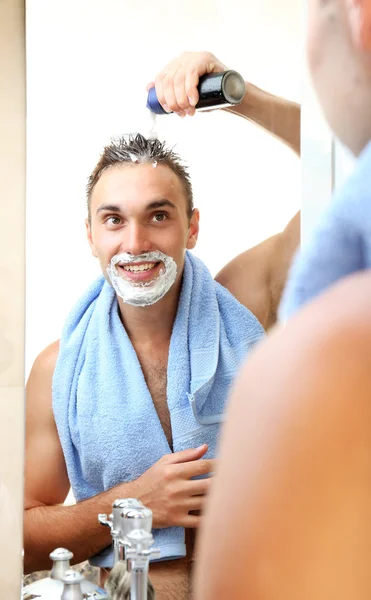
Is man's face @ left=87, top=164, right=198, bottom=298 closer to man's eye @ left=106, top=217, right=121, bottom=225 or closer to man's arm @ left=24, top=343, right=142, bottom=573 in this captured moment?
man's eye @ left=106, top=217, right=121, bottom=225

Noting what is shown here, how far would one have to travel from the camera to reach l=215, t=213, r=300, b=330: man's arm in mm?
1040

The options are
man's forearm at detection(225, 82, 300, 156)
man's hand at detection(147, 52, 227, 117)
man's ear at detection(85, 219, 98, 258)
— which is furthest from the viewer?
man's ear at detection(85, 219, 98, 258)

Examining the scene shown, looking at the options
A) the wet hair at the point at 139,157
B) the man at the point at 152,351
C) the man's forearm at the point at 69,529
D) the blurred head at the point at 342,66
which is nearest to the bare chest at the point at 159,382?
the man at the point at 152,351

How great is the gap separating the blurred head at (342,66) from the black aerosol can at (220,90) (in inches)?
33.3

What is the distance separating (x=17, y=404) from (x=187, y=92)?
74 centimetres

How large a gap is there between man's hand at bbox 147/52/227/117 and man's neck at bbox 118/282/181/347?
0.86 ft

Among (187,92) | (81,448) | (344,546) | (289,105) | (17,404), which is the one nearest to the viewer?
(344,546)

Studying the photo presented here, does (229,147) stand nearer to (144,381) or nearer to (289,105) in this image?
(289,105)

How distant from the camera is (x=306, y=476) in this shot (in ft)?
0.59

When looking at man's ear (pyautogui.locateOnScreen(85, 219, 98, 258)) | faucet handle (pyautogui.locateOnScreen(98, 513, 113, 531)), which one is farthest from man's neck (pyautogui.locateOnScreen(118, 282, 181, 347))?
faucet handle (pyautogui.locateOnScreen(98, 513, 113, 531))

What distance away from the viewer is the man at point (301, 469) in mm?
179

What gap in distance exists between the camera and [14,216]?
1.64m

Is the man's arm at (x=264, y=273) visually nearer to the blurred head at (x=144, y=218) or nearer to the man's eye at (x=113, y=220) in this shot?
the blurred head at (x=144, y=218)

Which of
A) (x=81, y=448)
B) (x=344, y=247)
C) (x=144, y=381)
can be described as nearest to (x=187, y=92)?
(x=144, y=381)
